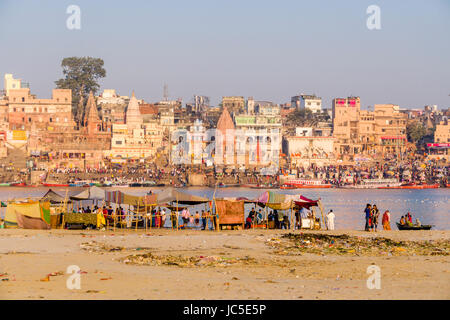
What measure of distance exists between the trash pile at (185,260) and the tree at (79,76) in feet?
372

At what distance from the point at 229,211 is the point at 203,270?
10530mm

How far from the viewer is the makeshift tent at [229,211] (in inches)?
984

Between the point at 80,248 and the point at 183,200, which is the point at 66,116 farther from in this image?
the point at 80,248

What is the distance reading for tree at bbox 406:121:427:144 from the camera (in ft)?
412

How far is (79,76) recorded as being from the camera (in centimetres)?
12862

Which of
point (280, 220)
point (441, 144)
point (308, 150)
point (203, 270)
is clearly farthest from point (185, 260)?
point (441, 144)

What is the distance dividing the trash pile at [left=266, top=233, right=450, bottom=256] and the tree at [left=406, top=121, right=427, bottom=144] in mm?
107218

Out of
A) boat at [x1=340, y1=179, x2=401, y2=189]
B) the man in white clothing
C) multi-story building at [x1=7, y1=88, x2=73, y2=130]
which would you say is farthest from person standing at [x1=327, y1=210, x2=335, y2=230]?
multi-story building at [x1=7, y1=88, x2=73, y2=130]

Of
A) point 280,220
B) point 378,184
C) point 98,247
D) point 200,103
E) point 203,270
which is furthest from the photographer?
point 200,103

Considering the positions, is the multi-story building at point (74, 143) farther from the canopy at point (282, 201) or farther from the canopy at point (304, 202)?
the canopy at point (304, 202)

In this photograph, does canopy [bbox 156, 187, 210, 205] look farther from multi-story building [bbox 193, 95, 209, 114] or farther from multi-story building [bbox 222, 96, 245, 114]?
multi-story building [bbox 193, 95, 209, 114]

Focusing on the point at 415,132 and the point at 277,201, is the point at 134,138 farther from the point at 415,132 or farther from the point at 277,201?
the point at 277,201

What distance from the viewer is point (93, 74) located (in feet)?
427

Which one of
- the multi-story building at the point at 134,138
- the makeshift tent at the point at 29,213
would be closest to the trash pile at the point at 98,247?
the makeshift tent at the point at 29,213
